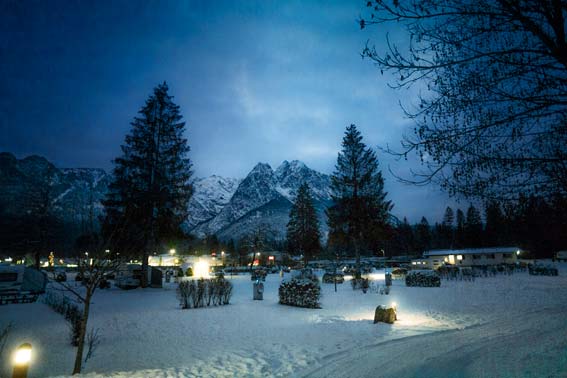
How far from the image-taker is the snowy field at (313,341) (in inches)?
216

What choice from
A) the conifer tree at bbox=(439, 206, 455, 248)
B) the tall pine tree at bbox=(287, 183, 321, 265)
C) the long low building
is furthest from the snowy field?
the conifer tree at bbox=(439, 206, 455, 248)

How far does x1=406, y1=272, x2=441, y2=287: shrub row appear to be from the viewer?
2303 centimetres

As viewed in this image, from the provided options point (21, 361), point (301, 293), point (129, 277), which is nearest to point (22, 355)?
point (21, 361)

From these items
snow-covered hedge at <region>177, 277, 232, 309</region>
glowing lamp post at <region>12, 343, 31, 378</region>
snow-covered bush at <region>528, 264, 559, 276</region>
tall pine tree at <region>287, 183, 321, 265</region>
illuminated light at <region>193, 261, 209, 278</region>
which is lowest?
illuminated light at <region>193, 261, 209, 278</region>

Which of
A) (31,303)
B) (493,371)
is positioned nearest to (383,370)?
(493,371)

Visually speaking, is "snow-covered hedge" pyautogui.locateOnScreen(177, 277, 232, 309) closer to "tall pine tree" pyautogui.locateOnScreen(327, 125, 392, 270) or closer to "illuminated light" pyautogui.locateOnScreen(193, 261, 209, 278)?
"tall pine tree" pyautogui.locateOnScreen(327, 125, 392, 270)

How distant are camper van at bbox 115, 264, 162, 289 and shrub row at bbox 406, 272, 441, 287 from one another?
69.0 ft

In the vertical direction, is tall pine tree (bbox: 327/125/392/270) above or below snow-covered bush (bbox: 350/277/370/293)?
above

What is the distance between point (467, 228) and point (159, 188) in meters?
86.8

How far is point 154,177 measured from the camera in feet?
88.6

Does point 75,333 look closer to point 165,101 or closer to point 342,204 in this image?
point 165,101

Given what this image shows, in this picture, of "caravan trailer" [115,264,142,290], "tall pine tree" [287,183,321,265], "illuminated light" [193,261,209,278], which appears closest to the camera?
"caravan trailer" [115,264,142,290]

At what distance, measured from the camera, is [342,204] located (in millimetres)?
35156

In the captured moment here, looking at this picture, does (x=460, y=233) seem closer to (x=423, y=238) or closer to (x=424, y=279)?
(x=423, y=238)
